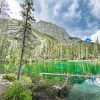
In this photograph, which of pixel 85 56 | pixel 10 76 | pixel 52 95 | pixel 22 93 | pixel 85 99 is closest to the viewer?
pixel 22 93

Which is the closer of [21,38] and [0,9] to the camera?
[0,9]

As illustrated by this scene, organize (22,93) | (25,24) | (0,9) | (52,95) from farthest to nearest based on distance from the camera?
(25,24), (52,95), (0,9), (22,93)

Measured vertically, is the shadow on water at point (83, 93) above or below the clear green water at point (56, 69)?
below

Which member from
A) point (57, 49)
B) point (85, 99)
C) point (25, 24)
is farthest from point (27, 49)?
point (57, 49)

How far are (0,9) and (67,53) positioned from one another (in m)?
121

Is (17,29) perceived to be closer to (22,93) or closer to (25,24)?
(25,24)

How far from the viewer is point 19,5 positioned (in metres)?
29.5

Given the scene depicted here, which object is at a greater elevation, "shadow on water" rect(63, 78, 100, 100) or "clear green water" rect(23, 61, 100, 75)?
"clear green water" rect(23, 61, 100, 75)

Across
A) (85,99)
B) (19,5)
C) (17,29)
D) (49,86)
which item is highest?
(19,5)

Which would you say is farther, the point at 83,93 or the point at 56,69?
the point at 56,69

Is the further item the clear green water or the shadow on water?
the clear green water

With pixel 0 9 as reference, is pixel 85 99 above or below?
below

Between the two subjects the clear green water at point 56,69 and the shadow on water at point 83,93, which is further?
the clear green water at point 56,69

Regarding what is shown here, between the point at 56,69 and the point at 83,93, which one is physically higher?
the point at 56,69
